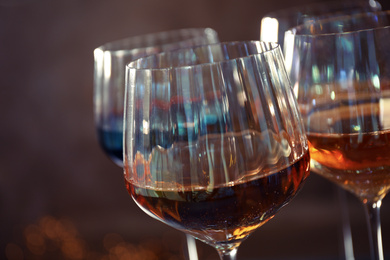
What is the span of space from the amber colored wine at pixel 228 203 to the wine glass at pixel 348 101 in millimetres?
50

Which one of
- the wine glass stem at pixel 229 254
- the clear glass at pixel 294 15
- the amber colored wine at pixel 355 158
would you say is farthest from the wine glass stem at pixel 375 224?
the clear glass at pixel 294 15

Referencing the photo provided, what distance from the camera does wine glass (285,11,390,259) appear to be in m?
0.41

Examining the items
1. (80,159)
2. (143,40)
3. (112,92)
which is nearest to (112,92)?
(112,92)

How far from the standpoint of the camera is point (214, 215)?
36cm

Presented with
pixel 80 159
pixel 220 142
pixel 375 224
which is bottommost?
pixel 80 159

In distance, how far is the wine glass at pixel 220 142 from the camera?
13.8 inches

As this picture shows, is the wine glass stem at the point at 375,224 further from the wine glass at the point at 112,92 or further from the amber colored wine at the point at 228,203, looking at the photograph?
the wine glass at the point at 112,92

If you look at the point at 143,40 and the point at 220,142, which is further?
the point at 143,40

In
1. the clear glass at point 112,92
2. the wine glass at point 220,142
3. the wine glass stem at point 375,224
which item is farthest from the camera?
the clear glass at point 112,92

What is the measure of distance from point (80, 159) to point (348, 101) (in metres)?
1.13

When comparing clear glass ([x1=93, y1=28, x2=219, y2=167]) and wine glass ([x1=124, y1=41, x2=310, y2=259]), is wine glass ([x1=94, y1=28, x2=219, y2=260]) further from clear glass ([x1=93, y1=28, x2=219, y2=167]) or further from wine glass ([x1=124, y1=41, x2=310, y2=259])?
wine glass ([x1=124, y1=41, x2=310, y2=259])

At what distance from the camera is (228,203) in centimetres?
36

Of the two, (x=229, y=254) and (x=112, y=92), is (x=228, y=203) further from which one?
(x=112, y=92)

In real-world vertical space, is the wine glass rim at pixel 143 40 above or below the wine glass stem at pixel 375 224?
above
